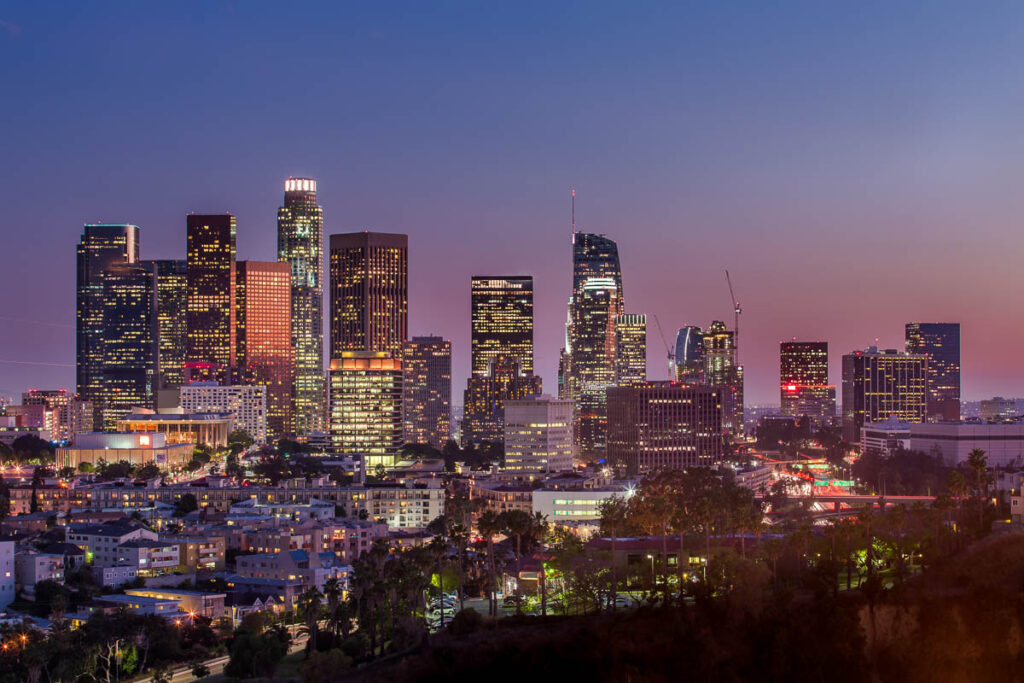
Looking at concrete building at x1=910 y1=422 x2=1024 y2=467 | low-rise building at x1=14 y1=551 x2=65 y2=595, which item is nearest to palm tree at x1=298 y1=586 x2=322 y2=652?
low-rise building at x1=14 y1=551 x2=65 y2=595

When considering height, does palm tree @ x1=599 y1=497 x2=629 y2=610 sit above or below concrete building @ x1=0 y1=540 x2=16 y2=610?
above

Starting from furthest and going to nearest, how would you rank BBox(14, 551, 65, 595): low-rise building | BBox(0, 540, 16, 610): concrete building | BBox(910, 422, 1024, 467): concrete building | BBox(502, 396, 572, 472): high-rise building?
BBox(502, 396, 572, 472): high-rise building
BBox(910, 422, 1024, 467): concrete building
BBox(14, 551, 65, 595): low-rise building
BBox(0, 540, 16, 610): concrete building

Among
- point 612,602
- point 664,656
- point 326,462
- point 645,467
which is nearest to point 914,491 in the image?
point 645,467

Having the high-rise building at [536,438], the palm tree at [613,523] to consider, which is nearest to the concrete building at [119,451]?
the high-rise building at [536,438]

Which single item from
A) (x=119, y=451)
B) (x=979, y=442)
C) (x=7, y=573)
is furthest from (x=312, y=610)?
(x=979, y=442)

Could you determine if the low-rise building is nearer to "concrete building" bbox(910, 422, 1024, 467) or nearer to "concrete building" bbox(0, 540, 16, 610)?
"concrete building" bbox(0, 540, 16, 610)

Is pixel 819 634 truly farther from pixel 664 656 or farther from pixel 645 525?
pixel 645 525

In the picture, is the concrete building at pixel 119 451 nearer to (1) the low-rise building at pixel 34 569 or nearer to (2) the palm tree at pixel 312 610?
(1) the low-rise building at pixel 34 569
